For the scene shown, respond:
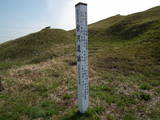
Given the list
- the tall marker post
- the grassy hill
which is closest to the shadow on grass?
the grassy hill

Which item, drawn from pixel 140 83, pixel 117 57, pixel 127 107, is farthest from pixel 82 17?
pixel 117 57

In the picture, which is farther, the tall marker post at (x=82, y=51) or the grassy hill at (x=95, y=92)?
the grassy hill at (x=95, y=92)

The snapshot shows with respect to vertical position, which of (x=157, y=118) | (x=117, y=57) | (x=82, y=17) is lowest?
(x=157, y=118)

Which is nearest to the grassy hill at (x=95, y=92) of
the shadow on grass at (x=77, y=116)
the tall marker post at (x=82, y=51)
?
the shadow on grass at (x=77, y=116)

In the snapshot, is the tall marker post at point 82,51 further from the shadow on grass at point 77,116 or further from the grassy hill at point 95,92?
the grassy hill at point 95,92

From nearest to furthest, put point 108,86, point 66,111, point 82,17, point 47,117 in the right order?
point 82,17 → point 47,117 → point 66,111 → point 108,86

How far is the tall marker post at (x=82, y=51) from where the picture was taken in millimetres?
6867

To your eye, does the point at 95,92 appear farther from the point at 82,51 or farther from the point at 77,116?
the point at 82,51

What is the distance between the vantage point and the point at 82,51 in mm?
7094

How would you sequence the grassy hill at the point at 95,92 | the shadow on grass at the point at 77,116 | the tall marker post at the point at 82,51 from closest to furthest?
the tall marker post at the point at 82,51 < the shadow on grass at the point at 77,116 < the grassy hill at the point at 95,92

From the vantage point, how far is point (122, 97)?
933 cm

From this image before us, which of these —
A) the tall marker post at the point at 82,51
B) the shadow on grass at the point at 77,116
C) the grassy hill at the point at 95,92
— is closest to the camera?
the tall marker post at the point at 82,51

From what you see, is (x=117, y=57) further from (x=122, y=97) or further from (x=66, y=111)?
(x=66, y=111)

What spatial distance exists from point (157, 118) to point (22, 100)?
6.43 metres
